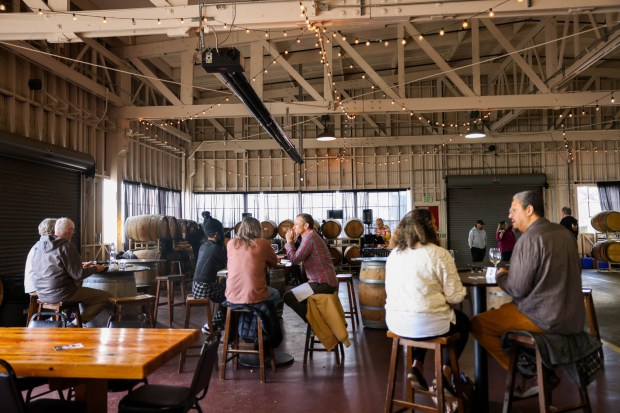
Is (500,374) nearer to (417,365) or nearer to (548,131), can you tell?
(417,365)

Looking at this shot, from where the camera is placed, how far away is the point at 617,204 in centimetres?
1811

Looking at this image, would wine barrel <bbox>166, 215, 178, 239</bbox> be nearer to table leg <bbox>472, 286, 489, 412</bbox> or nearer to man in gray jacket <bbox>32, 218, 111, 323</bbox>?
man in gray jacket <bbox>32, 218, 111, 323</bbox>

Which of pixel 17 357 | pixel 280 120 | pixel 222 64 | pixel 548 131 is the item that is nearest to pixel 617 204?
pixel 548 131

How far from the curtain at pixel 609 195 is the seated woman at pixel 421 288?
17274mm

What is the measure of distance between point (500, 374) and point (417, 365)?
168cm

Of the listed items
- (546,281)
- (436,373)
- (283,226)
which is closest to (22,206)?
(436,373)

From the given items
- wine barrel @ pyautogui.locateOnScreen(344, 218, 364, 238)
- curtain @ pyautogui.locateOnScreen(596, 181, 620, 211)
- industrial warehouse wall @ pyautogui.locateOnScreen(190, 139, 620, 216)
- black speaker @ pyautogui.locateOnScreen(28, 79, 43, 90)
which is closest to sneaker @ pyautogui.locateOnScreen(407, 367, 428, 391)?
black speaker @ pyautogui.locateOnScreen(28, 79, 43, 90)

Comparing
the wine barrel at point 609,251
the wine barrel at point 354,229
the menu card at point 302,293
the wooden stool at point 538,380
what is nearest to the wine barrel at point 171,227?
the wine barrel at point 354,229

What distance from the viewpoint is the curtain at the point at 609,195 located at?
1811cm

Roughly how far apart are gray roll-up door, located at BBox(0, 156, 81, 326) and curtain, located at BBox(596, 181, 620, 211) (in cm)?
1716

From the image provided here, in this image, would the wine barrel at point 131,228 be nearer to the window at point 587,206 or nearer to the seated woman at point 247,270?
the seated woman at point 247,270

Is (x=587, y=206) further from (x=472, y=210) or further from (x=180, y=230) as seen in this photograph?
(x=180, y=230)

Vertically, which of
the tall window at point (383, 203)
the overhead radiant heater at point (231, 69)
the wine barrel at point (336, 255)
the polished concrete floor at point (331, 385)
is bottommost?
the polished concrete floor at point (331, 385)

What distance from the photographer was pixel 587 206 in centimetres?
1834
